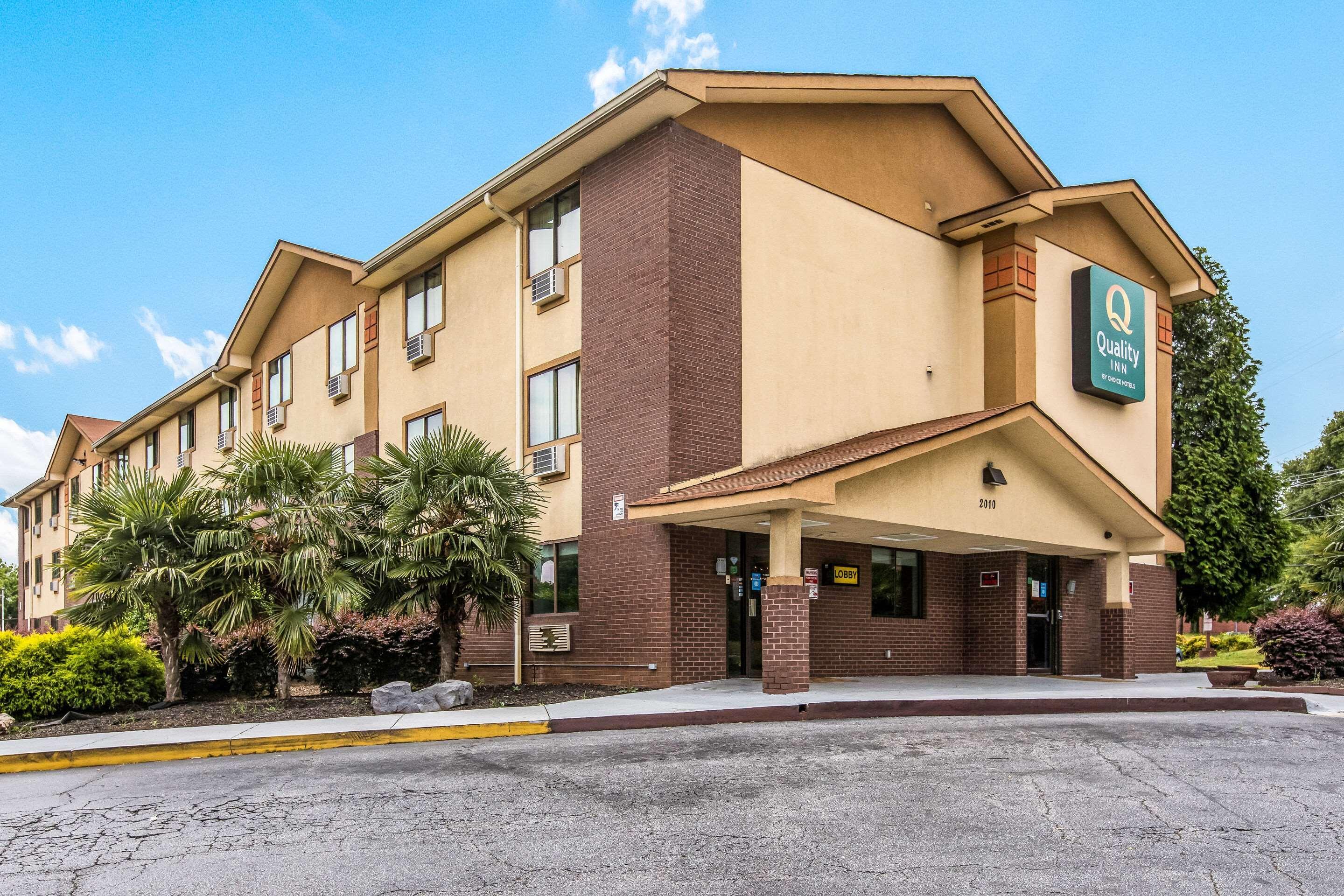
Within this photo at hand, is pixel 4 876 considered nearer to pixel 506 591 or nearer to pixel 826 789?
pixel 826 789

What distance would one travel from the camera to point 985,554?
21719 mm

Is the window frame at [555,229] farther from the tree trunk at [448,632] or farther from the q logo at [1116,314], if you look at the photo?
the q logo at [1116,314]

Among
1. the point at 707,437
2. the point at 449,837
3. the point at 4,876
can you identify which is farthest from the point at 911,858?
the point at 707,437

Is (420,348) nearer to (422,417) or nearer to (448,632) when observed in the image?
(422,417)

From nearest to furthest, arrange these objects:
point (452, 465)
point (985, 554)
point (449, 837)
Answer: point (449, 837)
point (452, 465)
point (985, 554)

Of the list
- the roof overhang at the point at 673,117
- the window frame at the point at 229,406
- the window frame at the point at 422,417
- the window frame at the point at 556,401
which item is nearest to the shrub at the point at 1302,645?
the roof overhang at the point at 673,117

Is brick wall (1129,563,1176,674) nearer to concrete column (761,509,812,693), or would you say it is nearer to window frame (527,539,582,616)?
concrete column (761,509,812,693)

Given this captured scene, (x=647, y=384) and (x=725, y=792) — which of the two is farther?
(x=647, y=384)

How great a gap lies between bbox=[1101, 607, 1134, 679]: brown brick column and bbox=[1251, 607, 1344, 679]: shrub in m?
2.24

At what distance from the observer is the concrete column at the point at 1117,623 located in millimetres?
20953

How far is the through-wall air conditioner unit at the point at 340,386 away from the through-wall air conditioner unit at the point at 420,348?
126 inches

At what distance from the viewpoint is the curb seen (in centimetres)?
1138

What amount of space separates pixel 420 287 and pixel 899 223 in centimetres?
1024

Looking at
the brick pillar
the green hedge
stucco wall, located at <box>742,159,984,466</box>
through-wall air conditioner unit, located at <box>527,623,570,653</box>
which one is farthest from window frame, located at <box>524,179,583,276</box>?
the green hedge
